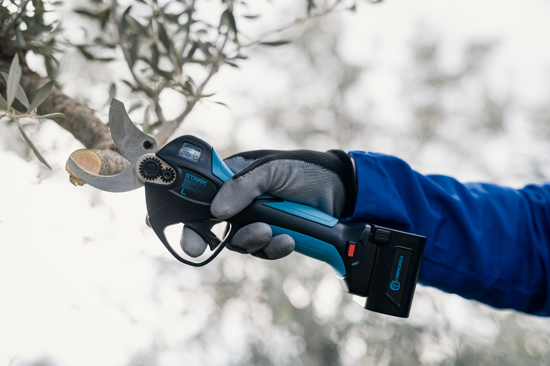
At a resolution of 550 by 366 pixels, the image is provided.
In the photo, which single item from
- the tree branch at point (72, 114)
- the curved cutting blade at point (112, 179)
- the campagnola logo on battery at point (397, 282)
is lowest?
the campagnola logo on battery at point (397, 282)

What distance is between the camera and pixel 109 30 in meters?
1.18

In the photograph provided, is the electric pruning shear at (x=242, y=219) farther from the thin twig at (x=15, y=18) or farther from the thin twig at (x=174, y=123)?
the thin twig at (x=15, y=18)

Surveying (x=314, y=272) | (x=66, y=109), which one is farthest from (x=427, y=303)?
(x=66, y=109)

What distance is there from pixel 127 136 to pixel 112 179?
0.09 metres

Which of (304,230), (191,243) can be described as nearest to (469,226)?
(304,230)

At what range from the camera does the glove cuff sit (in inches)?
38.5

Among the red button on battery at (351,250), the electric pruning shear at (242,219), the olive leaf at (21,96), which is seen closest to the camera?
the olive leaf at (21,96)

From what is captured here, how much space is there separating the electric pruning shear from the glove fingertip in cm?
1

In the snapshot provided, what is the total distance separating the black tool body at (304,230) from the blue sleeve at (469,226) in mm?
87

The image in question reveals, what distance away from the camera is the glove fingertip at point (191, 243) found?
0.80m

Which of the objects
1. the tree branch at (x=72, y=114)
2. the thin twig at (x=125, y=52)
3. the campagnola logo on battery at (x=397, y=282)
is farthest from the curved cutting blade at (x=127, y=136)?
the campagnola logo on battery at (x=397, y=282)

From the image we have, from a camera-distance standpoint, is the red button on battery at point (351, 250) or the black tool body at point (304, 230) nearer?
the black tool body at point (304, 230)

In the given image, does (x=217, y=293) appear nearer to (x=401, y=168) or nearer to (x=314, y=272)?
(x=314, y=272)

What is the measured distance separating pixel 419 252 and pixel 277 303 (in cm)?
394
